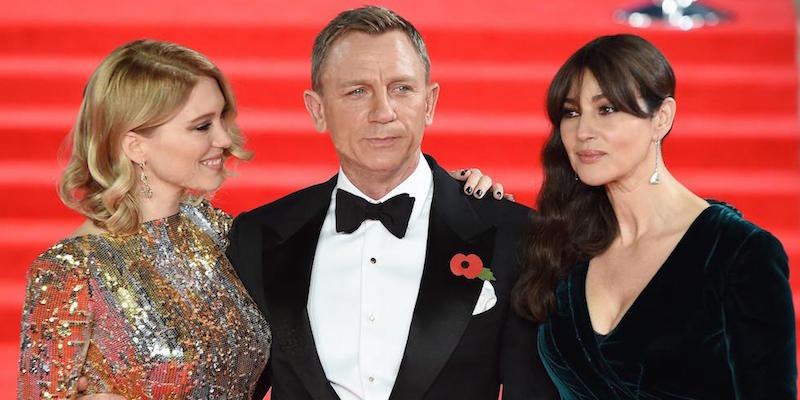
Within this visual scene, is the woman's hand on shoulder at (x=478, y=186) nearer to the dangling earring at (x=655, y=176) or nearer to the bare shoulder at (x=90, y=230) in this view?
the dangling earring at (x=655, y=176)

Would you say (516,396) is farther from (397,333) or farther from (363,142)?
(363,142)

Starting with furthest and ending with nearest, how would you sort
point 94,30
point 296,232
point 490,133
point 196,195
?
point 94,30
point 490,133
point 196,195
point 296,232

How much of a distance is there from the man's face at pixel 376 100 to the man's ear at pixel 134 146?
0.47 metres

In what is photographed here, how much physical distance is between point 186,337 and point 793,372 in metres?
1.39

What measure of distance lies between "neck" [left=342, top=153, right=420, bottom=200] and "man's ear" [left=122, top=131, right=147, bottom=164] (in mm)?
506

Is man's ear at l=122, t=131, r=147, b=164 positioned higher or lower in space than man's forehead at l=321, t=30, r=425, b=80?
lower

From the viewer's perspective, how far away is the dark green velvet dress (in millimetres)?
2160

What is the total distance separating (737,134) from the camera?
552 centimetres

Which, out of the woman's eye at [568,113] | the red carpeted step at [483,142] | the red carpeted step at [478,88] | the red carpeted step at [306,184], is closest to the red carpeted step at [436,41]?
the red carpeted step at [478,88]

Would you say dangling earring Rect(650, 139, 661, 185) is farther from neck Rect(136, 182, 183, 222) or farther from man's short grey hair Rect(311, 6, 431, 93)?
neck Rect(136, 182, 183, 222)

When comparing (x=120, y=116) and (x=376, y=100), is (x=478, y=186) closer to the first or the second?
(x=376, y=100)

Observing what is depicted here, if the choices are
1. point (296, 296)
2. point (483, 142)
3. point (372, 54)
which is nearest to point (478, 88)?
point (483, 142)

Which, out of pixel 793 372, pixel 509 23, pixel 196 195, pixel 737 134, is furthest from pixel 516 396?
pixel 509 23

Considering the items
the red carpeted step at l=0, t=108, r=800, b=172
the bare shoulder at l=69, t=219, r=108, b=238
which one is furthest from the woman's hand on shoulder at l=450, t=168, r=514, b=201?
the red carpeted step at l=0, t=108, r=800, b=172
